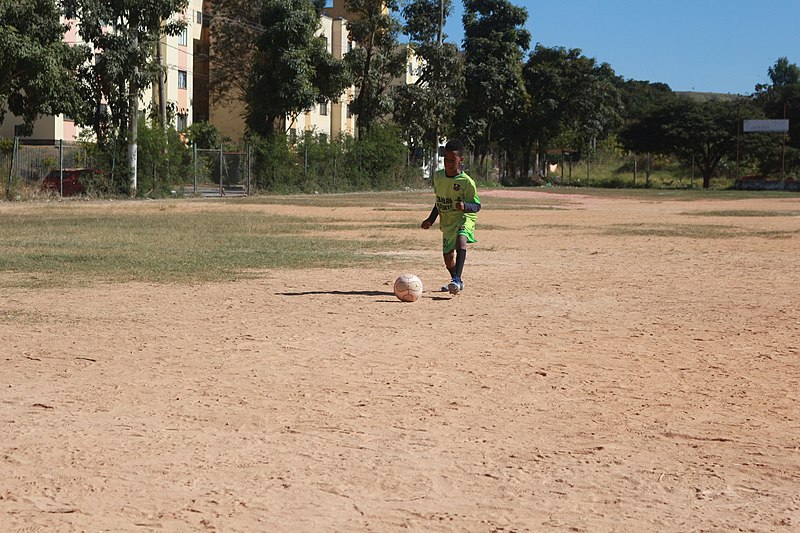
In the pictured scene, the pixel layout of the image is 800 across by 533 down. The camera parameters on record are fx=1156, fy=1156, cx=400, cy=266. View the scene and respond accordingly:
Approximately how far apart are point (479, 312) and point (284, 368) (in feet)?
11.3

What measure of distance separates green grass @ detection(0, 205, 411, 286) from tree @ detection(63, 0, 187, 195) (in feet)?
34.9

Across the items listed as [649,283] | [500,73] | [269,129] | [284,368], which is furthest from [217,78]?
[284,368]

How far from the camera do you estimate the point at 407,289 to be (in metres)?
11.4

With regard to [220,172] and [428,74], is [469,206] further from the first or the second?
[428,74]

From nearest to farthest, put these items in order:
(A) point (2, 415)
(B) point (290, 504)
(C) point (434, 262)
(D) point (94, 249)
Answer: (B) point (290, 504) < (A) point (2, 415) < (C) point (434, 262) < (D) point (94, 249)

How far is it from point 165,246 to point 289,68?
31.4 meters

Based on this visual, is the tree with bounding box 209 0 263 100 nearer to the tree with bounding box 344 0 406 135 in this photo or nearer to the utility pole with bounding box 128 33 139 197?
the tree with bounding box 344 0 406 135

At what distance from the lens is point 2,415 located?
6281mm

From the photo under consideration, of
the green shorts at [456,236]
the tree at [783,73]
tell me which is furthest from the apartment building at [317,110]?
the tree at [783,73]

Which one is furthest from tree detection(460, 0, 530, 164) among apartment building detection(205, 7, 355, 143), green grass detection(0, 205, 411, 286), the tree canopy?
green grass detection(0, 205, 411, 286)

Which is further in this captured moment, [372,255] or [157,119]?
[157,119]

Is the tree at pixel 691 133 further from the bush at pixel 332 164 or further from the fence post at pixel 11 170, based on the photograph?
the fence post at pixel 11 170

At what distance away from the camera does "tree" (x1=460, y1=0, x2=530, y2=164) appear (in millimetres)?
73312

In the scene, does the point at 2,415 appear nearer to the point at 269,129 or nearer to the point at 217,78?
the point at 269,129
